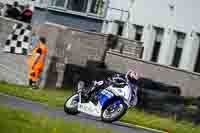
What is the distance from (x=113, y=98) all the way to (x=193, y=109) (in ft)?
13.7

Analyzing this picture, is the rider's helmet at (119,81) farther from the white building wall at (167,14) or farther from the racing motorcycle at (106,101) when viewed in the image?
the white building wall at (167,14)

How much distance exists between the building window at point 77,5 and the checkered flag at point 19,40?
865 cm

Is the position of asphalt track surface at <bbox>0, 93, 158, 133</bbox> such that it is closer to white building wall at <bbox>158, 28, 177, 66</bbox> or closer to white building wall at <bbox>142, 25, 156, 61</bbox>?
white building wall at <bbox>158, 28, 177, 66</bbox>

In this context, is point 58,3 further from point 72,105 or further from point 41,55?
point 72,105

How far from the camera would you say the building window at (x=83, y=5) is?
107 feet

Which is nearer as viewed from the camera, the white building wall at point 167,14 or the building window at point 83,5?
the white building wall at point 167,14

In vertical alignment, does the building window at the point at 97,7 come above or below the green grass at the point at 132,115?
above

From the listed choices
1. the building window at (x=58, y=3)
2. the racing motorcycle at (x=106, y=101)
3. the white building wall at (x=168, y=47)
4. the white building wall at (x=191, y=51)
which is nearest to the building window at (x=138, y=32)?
the white building wall at (x=168, y=47)

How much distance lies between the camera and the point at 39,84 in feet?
76.0

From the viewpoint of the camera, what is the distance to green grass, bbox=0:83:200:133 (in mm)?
18234

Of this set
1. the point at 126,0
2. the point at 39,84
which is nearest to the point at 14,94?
the point at 39,84

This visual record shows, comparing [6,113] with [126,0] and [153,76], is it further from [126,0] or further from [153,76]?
[126,0]

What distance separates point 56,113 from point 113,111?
1.50 meters

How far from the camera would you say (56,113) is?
16.8 m
